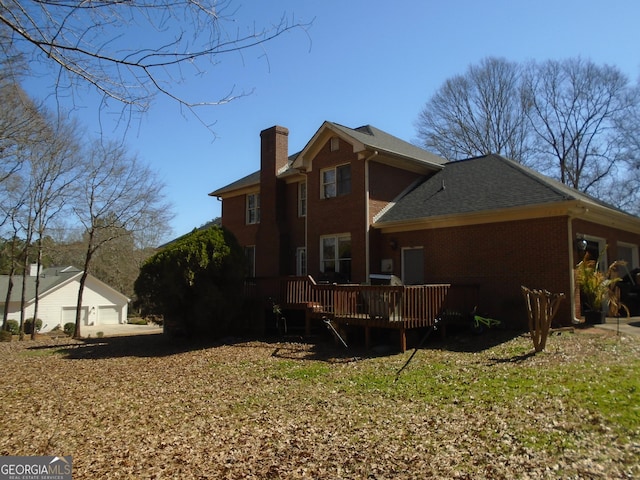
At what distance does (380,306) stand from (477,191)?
6333mm

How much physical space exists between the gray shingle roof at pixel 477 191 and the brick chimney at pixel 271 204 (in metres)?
5.59

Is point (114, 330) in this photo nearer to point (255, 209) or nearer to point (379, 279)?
point (255, 209)

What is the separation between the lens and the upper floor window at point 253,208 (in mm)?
23281

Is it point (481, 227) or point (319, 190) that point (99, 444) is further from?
point (319, 190)

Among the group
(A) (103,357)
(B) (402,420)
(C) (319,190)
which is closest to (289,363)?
(B) (402,420)

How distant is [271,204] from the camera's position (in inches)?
839

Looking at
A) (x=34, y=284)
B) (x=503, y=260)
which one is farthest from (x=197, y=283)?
(x=34, y=284)

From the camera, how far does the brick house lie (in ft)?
43.6

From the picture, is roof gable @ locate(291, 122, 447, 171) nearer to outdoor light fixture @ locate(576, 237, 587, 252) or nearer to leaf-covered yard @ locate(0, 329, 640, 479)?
outdoor light fixture @ locate(576, 237, 587, 252)

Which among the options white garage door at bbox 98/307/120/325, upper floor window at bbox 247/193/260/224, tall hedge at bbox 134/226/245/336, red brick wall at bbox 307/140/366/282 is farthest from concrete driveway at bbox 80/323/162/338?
tall hedge at bbox 134/226/245/336

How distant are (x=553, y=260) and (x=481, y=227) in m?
2.32

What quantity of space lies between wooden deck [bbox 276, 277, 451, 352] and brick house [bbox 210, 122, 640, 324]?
2.48 metres

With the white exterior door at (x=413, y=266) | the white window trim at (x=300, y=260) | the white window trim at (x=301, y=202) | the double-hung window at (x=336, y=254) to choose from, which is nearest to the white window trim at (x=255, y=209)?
the white window trim at (x=301, y=202)

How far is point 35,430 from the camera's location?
7047 millimetres
